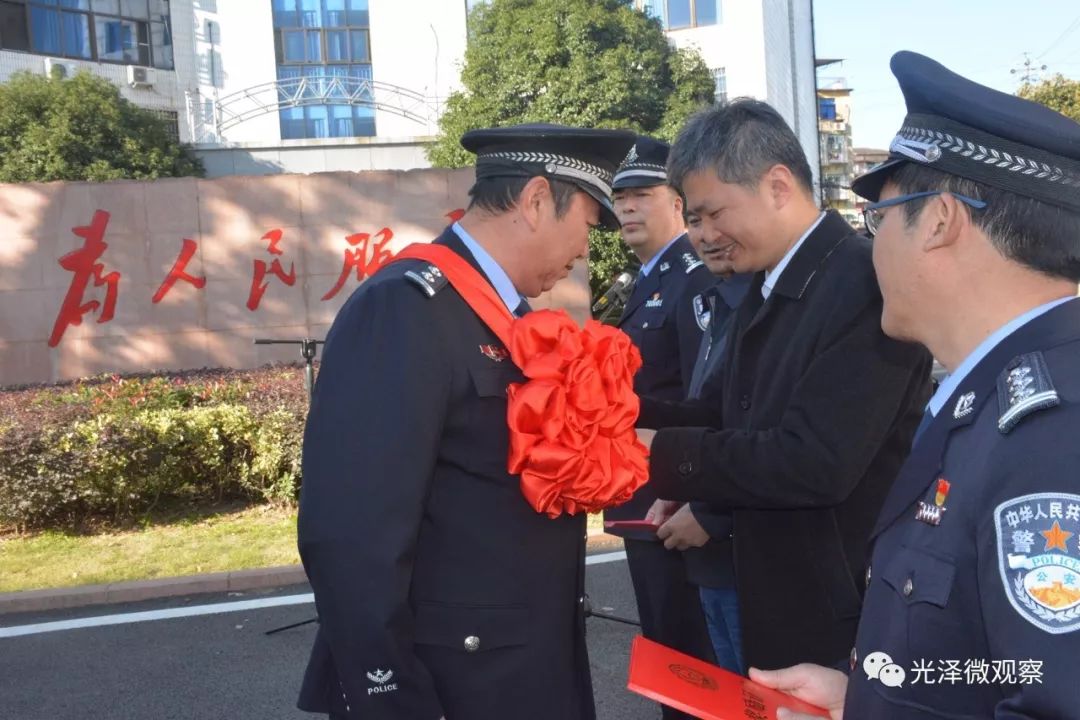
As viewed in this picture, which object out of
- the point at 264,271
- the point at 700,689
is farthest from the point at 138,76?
the point at 700,689

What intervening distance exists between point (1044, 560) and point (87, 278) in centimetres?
1138

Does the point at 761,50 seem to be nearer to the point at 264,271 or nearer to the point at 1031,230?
the point at 264,271

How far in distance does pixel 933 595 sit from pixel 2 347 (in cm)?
1136

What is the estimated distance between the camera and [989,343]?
4.42 ft

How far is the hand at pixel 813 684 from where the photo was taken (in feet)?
5.36

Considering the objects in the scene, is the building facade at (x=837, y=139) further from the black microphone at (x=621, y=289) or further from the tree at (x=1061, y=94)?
the black microphone at (x=621, y=289)

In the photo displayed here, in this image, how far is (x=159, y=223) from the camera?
36.5 feet

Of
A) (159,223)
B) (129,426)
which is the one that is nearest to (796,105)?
(159,223)

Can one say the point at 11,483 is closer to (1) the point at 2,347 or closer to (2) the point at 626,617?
(2) the point at 626,617

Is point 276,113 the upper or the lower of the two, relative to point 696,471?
upper

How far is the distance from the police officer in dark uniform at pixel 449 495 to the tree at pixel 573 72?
1647 cm

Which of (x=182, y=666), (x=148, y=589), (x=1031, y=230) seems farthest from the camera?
(x=148, y=589)

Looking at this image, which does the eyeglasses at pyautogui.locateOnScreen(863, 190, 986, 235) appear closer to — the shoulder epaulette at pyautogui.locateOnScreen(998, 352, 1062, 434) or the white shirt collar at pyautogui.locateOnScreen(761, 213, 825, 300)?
the shoulder epaulette at pyautogui.locateOnScreen(998, 352, 1062, 434)

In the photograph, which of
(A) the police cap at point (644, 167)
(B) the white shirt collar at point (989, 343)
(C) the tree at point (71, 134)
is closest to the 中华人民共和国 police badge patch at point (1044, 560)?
(B) the white shirt collar at point (989, 343)
